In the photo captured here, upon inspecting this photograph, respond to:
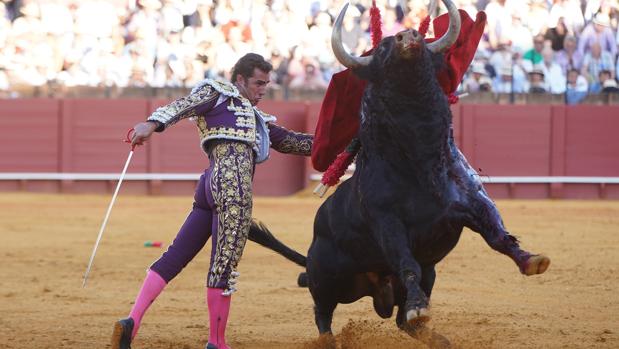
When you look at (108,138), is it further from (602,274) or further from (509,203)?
(602,274)

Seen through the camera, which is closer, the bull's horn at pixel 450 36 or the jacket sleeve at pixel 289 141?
the bull's horn at pixel 450 36

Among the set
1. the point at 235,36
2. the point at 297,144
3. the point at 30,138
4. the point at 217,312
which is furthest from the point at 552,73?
the point at 217,312

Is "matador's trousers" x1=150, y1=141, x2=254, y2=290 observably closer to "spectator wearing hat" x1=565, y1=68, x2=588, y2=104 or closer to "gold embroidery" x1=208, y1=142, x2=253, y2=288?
"gold embroidery" x1=208, y1=142, x2=253, y2=288

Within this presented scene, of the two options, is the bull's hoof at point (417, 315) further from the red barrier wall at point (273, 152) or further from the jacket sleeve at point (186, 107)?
the red barrier wall at point (273, 152)

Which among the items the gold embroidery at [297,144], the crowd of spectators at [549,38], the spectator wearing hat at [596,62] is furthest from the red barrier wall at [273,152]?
the gold embroidery at [297,144]

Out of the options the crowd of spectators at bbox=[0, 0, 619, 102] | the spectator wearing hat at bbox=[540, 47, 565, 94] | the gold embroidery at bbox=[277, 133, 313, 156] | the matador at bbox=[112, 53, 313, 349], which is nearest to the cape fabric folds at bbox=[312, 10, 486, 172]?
the gold embroidery at bbox=[277, 133, 313, 156]

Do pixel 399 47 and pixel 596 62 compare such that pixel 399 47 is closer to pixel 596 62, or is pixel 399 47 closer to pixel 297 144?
pixel 297 144

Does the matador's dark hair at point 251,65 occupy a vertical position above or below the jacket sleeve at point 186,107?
above

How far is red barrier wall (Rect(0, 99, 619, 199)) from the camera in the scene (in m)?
13.2

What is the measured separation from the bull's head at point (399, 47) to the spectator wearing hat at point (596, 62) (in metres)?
8.77

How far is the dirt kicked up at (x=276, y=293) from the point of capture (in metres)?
5.02

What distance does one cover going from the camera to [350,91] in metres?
4.41

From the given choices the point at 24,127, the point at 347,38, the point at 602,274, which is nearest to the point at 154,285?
the point at 602,274

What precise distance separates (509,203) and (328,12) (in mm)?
2967
